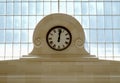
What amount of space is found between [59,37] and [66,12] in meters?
5.77

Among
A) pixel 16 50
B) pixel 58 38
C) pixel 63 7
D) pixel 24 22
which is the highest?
pixel 63 7

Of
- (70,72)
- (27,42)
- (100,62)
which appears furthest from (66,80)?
(27,42)

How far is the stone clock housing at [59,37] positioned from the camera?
23.1m

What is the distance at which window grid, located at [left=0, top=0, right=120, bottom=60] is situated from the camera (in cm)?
2850

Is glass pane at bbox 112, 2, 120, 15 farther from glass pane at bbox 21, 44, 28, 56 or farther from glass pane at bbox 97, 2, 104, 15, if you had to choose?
glass pane at bbox 21, 44, 28, 56

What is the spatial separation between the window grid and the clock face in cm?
535

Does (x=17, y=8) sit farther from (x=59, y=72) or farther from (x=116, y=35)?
(x=59, y=72)

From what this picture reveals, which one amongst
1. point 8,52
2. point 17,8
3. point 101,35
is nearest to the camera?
point 8,52

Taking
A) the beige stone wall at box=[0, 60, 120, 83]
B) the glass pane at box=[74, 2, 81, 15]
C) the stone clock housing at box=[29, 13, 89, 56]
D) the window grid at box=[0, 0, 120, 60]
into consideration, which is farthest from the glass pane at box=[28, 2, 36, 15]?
the beige stone wall at box=[0, 60, 120, 83]

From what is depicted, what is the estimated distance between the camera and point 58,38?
919 inches

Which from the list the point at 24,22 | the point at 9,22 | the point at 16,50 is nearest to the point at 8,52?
the point at 16,50

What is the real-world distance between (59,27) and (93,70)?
3.29 metres

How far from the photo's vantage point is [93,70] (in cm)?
2231

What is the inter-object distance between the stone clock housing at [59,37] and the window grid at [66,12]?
5.18 meters
